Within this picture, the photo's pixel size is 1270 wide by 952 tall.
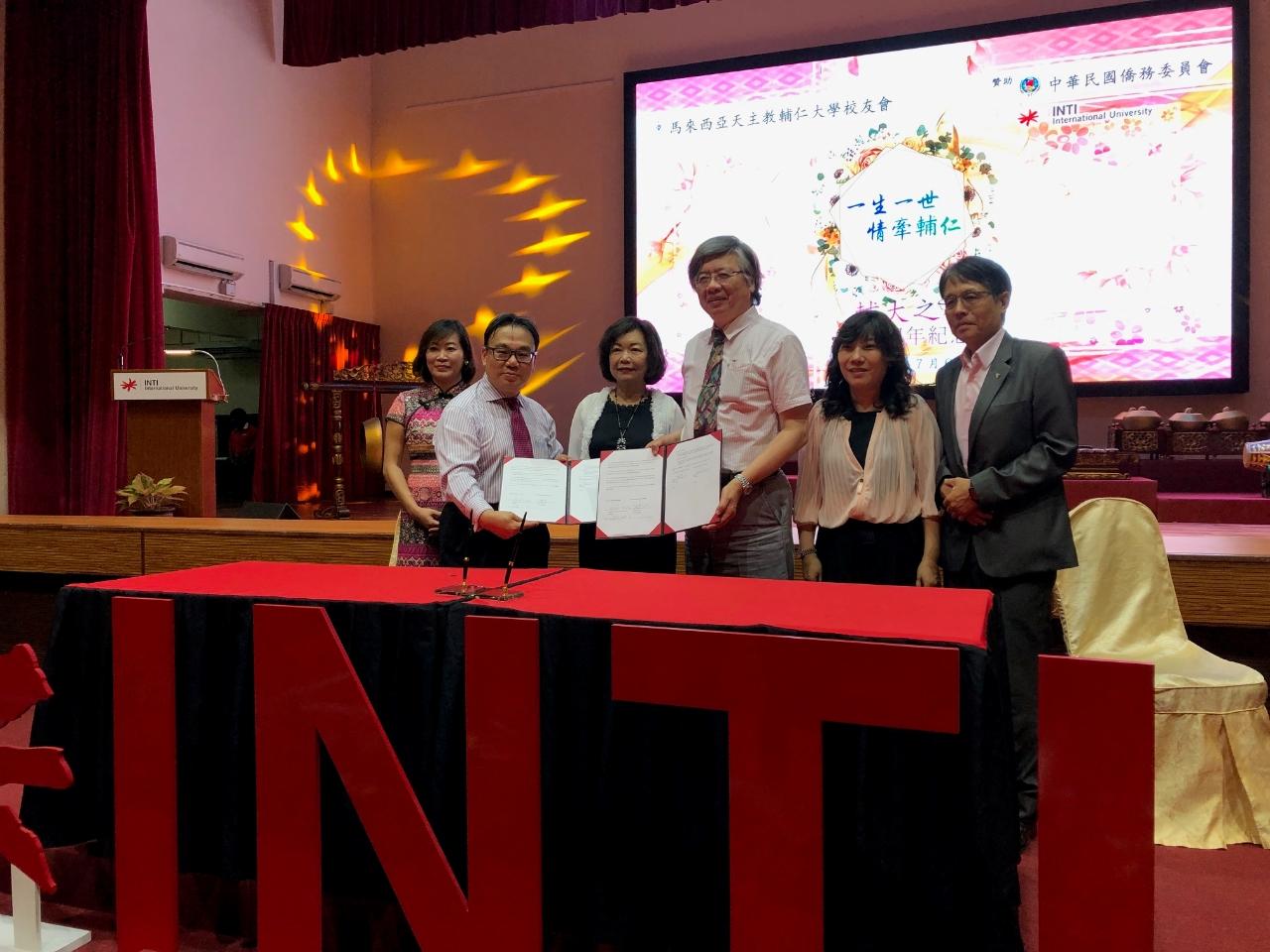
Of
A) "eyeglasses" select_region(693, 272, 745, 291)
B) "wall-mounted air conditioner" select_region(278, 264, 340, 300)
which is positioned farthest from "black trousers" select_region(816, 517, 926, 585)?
"wall-mounted air conditioner" select_region(278, 264, 340, 300)

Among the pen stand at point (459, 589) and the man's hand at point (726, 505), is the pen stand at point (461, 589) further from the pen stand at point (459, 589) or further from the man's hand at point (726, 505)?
the man's hand at point (726, 505)

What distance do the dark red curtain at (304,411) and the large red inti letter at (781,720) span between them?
224 inches

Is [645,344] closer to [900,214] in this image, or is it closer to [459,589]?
[459,589]

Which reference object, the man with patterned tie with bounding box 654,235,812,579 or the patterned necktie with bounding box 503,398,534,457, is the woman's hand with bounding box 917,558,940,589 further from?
the patterned necktie with bounding box 503,398,534,457

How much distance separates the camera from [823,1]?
620 centimetres

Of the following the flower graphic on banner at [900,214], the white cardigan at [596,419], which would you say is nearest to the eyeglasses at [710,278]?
the white cardigan at [596,419]

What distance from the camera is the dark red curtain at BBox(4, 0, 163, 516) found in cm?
489

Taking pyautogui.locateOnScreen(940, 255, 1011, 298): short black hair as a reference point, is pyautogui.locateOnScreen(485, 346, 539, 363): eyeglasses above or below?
below

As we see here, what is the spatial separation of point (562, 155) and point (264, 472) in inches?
133

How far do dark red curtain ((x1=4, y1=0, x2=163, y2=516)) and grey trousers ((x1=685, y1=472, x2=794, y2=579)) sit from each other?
168 inches

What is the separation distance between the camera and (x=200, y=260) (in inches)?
231

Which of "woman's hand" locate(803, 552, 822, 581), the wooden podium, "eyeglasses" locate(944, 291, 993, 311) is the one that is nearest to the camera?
"eyeglasses" locate(944, 291, 993, 311)

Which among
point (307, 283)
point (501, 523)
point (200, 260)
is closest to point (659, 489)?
point (501, 523)

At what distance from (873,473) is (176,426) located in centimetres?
308
